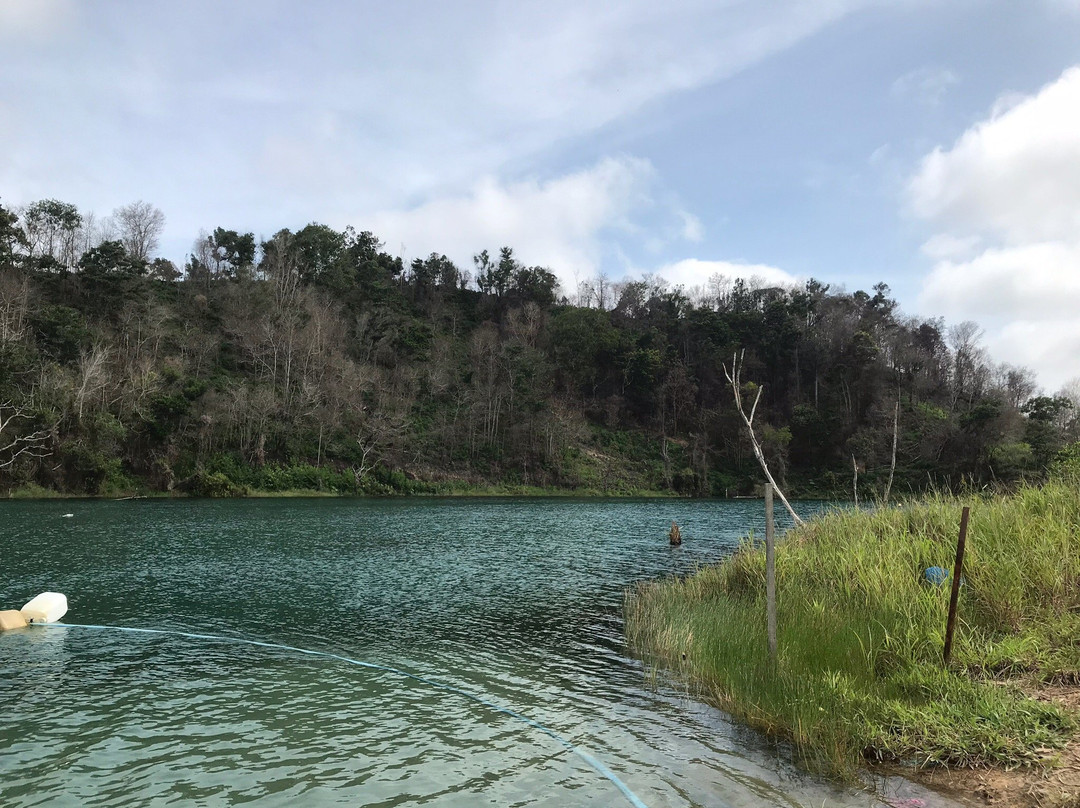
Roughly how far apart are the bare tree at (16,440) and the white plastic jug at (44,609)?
38582 millimetres

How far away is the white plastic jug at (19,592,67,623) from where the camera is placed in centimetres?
1265

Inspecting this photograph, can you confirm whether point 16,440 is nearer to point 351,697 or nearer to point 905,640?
point 351,697

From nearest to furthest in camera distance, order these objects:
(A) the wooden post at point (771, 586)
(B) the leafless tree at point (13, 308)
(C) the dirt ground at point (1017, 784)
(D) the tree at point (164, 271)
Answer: (C) the dirt ground at point (1017, 784)
(A) the wooden post at point (771, 586)
(B) the leafless tree at point (13, 308)
(D) the tree at point (164, 271)

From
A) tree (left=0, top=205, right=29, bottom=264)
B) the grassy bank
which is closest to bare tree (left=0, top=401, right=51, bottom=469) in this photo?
tree (left=0, top=205, right=29, bottom=264)

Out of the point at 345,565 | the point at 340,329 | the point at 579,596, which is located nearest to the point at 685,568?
the point at 579,596

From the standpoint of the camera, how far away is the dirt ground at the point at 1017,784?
5246 millimetres

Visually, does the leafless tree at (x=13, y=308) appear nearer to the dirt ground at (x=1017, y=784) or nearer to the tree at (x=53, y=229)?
the tree at (x=53, y=229)

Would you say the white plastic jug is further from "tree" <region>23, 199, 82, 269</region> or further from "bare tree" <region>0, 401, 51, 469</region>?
"tree" <region>23, 199, 82, 269</region>

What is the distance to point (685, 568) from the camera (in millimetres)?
20750

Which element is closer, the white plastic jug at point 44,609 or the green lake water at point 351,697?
the green lake water at point 351,697

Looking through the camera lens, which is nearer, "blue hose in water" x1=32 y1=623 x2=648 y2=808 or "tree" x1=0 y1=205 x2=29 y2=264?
"blue hose in water" x1=32 y1=623 x2=648 y2=808

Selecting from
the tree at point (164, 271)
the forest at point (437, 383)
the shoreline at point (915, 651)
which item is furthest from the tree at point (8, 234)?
the shoreline at point (915, 651)

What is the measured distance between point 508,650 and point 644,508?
41.0 metres

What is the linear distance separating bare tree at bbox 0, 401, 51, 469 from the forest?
0.16m
